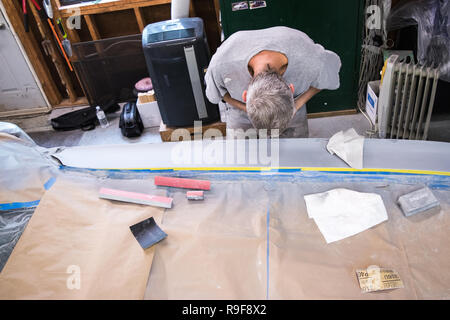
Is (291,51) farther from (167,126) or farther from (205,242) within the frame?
(167,126)

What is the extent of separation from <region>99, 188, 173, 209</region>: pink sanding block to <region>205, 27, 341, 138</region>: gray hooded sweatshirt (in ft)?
1.95

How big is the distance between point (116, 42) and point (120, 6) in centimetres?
28

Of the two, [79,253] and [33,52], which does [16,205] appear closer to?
[79,253]

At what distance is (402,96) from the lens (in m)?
1.50

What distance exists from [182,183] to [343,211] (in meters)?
0.51

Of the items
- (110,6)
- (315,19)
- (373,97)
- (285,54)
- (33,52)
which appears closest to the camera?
(285,54)

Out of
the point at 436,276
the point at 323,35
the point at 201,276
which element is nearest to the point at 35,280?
the point at 201,276

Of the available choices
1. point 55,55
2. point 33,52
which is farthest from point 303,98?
point 33,52

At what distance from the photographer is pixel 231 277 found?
2.73ft

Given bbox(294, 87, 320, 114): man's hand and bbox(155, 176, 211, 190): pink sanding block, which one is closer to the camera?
bbox(155, 176, 211, 190): pink sanding block

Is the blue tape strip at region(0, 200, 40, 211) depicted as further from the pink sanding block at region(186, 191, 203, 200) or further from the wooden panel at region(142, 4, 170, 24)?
the wooden panel at region(142, 4, 170, 24)

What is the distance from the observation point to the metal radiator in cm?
143

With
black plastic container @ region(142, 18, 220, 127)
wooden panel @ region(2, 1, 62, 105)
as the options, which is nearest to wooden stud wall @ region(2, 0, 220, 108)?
wooden panel @ region(2, 1, 62, 105)

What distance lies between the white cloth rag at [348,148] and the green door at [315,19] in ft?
3.78
